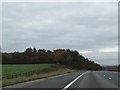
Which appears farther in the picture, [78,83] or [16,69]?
[16,69]

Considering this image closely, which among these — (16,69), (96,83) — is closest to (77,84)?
(96,83)

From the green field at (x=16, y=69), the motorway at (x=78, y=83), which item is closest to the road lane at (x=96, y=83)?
the motorway at (x=78, y=83)

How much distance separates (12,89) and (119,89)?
6.95m

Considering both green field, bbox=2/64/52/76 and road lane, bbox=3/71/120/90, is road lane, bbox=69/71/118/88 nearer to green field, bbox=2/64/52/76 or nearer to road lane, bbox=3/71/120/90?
road lane, bbox=3/71/120/90

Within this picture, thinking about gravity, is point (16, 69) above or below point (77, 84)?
below

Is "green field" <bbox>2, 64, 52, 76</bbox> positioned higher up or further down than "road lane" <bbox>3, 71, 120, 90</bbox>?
further down

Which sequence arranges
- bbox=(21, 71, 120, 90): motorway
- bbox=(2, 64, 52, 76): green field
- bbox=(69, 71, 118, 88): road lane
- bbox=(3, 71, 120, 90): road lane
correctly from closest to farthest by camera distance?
bbox=(3, 71, 120, 90): road lane → bbox=(21, 71, 120, 90): motorway → bbox=(69, 71, 118, 88): road lane → bbox=(2, 64, 52, 76): green field

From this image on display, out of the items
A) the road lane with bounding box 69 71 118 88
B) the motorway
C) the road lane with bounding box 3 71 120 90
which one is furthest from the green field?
the road lane with bounding box 3 71 120 90

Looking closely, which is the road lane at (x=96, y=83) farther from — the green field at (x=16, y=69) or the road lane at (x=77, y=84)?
the green field at (x=16, y=69)

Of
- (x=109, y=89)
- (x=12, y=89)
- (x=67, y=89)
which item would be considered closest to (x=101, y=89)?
(x=109, y=89)

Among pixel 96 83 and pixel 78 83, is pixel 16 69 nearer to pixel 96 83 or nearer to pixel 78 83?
pixel 78 83

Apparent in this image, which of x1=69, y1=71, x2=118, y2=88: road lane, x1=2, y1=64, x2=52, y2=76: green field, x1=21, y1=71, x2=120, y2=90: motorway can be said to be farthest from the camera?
x1=2, y1=64, x2=52, y2=76: green field

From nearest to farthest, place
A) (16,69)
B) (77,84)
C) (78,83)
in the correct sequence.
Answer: (77,84), (78,83), (16,69)

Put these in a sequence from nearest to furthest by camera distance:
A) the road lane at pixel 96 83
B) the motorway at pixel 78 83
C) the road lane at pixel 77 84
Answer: the road lane at pixel 77 84, the motorway at pixel 78 83, the road lane at pixel 96 83
